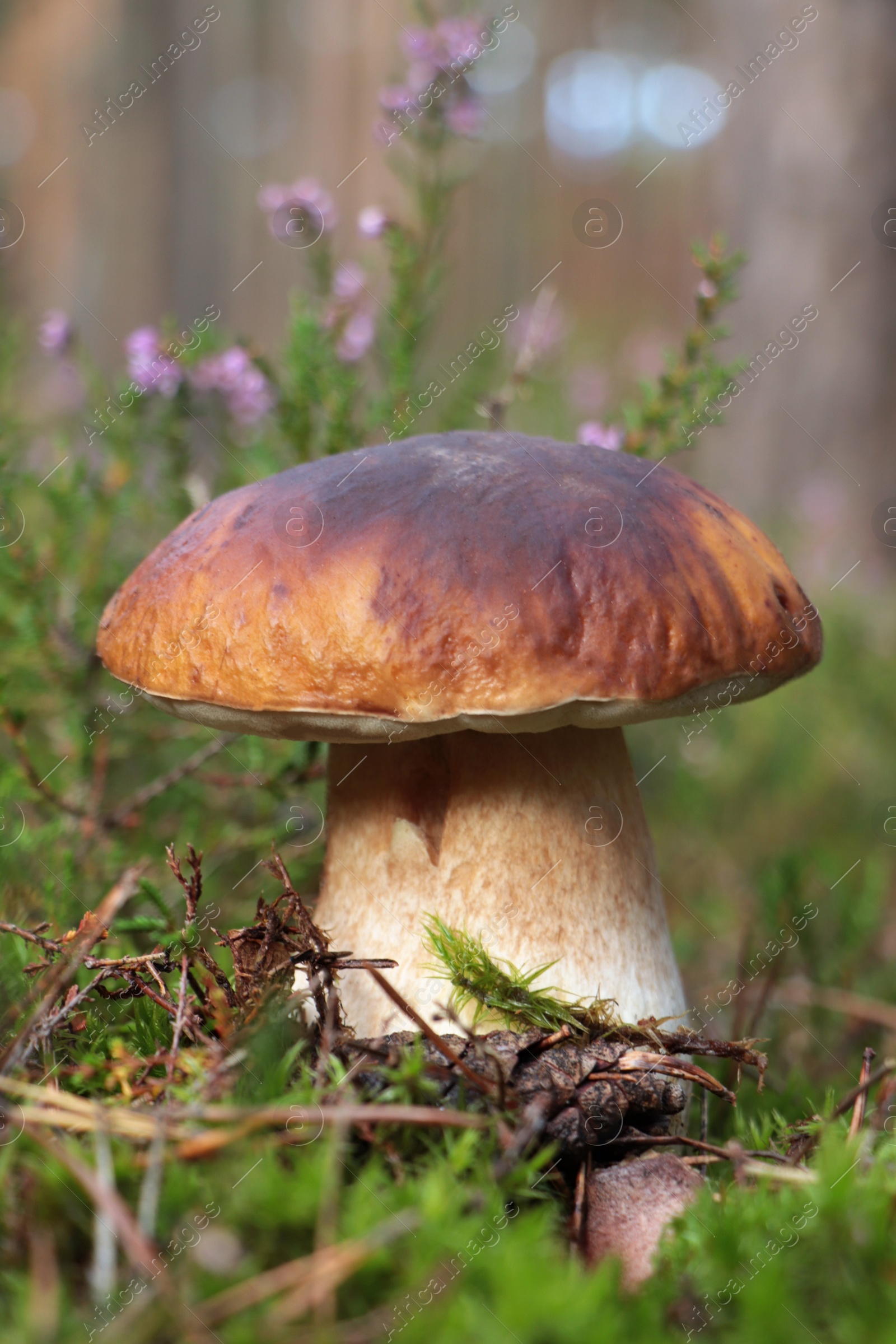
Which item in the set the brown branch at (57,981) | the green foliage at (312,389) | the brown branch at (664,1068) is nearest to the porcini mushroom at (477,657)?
the brown branch at (664,1068)

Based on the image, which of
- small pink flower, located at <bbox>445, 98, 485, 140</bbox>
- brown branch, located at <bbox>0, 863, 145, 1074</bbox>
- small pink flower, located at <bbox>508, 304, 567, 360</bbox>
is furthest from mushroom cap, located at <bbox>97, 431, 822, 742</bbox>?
small pink flower, located at <bbox>445, 98, 485, 140</bbox>

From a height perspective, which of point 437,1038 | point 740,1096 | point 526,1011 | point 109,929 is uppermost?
point 109,929

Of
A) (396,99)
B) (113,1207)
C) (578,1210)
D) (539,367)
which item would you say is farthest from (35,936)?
(539,367)

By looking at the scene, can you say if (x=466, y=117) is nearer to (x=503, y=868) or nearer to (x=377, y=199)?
(x=503, y=868)

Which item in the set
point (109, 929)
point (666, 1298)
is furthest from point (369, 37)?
point (666, 1298)

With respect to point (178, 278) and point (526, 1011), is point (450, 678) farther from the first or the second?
point (178, 278)
